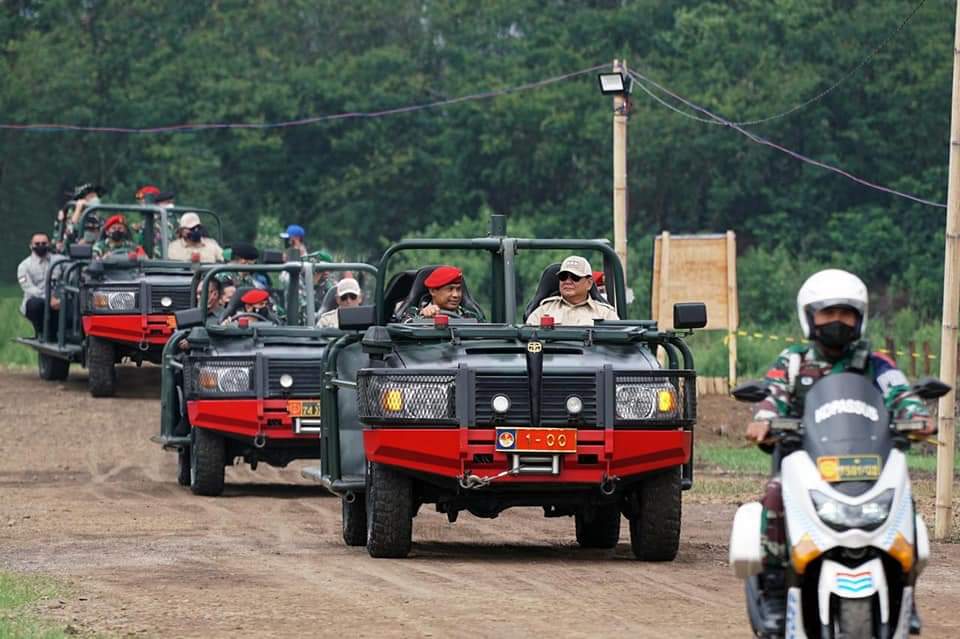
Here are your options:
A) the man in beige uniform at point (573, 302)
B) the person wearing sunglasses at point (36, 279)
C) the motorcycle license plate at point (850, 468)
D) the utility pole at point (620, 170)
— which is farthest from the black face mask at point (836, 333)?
the person wearing sunglasses at point (36, 279)

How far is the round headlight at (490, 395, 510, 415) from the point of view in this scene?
495 inches

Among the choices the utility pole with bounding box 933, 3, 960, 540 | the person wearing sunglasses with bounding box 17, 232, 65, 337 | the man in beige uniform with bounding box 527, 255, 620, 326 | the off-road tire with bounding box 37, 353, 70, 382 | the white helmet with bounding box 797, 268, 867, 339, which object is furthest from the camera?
the off-road tire with bounding box 37, 353, 70, 382

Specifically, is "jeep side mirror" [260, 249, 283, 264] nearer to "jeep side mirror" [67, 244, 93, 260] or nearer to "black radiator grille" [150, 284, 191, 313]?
"black radiator grille" [150, 284, 191, 313]

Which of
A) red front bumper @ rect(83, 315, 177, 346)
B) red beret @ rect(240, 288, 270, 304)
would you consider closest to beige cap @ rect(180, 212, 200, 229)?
red front bumper @ rect(83, 315, 177, 346)

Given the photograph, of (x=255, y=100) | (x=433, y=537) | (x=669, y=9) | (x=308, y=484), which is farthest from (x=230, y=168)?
(x=433, y=537)

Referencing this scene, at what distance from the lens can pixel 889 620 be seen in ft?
25.8

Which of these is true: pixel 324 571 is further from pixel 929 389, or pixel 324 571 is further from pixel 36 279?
pixel 36 279

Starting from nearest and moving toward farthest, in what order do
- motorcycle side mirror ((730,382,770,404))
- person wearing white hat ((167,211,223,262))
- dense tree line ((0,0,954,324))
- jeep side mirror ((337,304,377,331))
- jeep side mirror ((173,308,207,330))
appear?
motorcycle side mirror ((730,382,770,404)), jeep side mirror ((337,304,377,331)), jeep side mirror ((173,308,207,330)), person wearing white hat ((167,211,223,262)), dense tree line ((0,0,954,324))

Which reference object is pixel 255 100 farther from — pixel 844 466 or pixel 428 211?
pixel 844 466

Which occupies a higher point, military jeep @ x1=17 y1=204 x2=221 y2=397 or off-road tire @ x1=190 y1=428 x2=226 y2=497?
military jeep @ x1=17 y1=204 x2=221 y2=397

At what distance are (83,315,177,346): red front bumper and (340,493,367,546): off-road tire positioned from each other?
39.5ft

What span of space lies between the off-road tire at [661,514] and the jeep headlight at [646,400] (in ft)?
1.19

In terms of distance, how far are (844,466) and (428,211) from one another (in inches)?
1951

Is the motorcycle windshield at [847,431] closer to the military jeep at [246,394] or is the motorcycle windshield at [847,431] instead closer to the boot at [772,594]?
the boot at [772,594]
